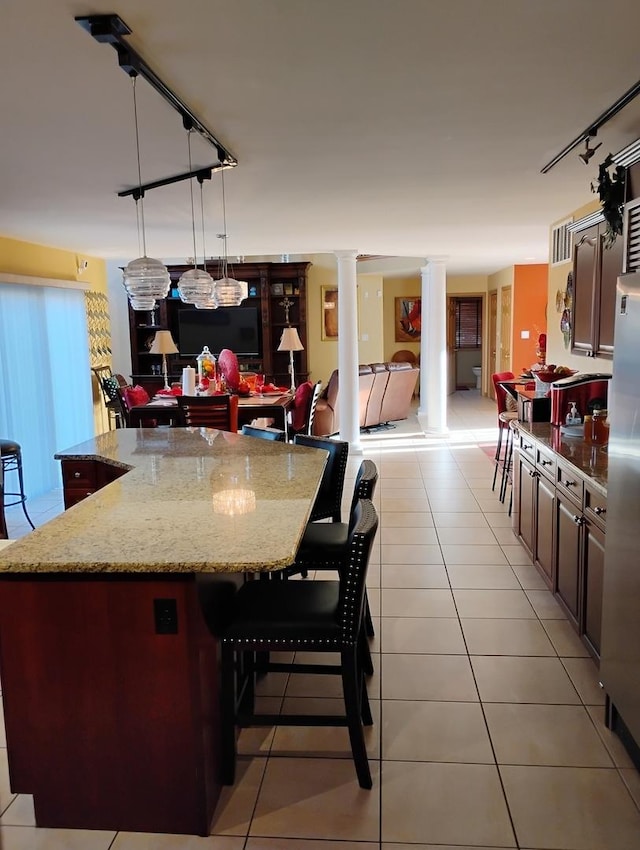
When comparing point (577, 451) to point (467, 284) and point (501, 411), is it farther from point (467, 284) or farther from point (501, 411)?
point (467, 284)

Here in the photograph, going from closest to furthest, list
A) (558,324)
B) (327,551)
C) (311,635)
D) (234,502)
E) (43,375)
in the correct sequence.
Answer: (311,635) < (234,502) < (327,551) < (558,324) < (43,375)

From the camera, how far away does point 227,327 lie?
35.1 feet

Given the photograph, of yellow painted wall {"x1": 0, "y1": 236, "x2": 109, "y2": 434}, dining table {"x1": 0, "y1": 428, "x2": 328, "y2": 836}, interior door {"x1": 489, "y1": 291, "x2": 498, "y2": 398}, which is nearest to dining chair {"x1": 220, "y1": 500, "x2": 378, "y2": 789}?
dining table {"x1": 0, "y1": 428, "x2": 328, "y2": 836}

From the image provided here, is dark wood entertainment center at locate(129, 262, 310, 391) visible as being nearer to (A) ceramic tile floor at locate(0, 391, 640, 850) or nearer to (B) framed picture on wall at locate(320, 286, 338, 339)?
(B) framed picture on wall at locate(320, 286, 338, 339)

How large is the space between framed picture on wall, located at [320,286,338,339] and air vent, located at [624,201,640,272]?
8.27m

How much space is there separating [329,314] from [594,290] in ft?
24.1

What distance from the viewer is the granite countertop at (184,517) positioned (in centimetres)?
179

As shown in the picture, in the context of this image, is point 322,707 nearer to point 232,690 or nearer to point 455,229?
point 232,690

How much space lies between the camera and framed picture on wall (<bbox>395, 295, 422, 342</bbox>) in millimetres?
12492

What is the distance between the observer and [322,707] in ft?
8.49

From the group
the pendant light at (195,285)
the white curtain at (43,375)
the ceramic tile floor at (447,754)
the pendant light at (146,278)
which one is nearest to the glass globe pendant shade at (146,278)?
the pendant light at (146,278)

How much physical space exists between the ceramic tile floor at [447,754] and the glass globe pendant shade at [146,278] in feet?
7.08

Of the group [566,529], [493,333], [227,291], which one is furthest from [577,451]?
[493,333]

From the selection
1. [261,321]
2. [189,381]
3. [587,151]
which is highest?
[587,151]
